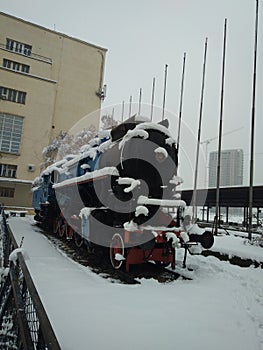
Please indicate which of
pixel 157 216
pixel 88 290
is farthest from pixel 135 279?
pixel 157 216

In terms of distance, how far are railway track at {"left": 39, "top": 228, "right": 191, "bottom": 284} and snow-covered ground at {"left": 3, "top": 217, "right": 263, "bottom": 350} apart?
0.29 metres

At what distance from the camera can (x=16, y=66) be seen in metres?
30.1

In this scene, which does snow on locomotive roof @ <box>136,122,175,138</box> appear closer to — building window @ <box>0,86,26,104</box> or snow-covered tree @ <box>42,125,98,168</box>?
snow-covered tree @ <box>42,125,98,168</box>

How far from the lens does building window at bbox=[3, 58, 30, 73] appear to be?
1164 inches

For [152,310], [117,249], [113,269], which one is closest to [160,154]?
[117,249]

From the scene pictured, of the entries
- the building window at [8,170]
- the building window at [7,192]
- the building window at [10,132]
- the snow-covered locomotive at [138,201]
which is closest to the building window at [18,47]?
the building window at [10,132]

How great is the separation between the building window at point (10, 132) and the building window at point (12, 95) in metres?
1.77

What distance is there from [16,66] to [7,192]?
13.8 meters

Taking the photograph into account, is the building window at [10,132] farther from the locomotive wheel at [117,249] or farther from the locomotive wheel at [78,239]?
the locomotive wheel at [117,249]

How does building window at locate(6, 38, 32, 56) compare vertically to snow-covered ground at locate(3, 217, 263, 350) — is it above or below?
above

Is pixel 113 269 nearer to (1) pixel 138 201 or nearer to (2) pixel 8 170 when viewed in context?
(1) pixel 138 201

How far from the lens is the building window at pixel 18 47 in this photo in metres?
30.5

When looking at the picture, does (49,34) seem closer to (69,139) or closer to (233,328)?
(69,139)

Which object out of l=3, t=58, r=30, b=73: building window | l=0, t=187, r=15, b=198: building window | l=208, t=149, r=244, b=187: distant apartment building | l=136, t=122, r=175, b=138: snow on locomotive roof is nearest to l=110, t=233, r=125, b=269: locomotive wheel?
l=136, t=122, r=175, b=138: snow on locomotive roof
